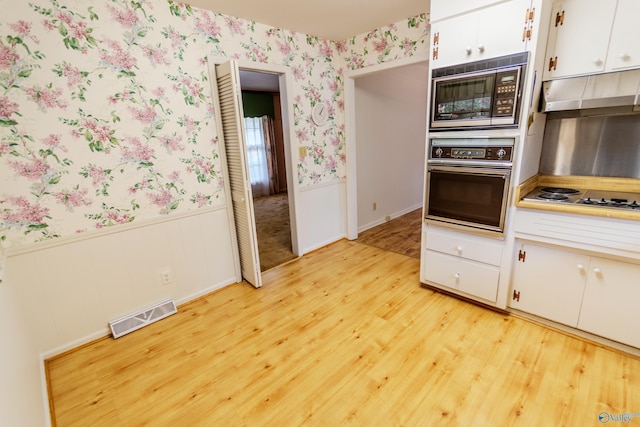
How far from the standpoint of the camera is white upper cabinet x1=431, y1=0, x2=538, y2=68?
176cm

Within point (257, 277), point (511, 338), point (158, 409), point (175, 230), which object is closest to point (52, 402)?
point (158, 409)

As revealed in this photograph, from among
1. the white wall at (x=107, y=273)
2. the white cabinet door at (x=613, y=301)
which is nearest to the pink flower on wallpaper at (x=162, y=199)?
the white wall at (x=107, y=273)

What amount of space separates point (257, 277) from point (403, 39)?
266 centimetres

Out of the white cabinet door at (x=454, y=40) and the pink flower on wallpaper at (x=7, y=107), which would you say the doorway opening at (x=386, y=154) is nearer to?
the white cabinet door at (x=454, y=40)

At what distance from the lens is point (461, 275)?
2.35 metres

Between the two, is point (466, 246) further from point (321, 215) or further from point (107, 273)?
point (107, 273)

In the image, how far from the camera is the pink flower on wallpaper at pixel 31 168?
1745mm

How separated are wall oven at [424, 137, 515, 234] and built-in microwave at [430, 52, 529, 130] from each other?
0.13 metres

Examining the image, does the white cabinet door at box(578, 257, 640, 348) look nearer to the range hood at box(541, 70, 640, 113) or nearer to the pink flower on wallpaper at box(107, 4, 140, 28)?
the range hood at box(541, 70, 640, 113)

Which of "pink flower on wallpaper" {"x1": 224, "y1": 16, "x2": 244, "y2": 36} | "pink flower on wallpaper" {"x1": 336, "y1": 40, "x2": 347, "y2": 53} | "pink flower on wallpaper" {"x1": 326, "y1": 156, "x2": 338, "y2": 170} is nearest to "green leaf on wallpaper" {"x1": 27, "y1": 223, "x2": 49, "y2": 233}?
"pink flower on wallpaper" {"x1": 224, "y1": 16, "x2": 244, "y2": 36}

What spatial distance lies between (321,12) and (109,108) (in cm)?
182

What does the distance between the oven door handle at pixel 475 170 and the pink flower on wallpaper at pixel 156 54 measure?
2.17m

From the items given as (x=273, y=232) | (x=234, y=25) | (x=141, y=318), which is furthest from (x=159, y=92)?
(x=273, y=232)

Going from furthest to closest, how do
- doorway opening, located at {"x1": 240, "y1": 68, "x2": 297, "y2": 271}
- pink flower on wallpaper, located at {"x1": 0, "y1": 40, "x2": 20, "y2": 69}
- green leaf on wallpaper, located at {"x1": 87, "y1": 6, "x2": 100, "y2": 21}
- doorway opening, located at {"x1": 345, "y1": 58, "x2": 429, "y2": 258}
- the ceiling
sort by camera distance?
doorway opening, located at {"x1": 240, "y1": 68, "x2": 297, "y2": 271} → doorway opening, located at {"x1": 345, "y1": 58, "x2": 429, "y2": 258} → the ceiling → green leaf on wallpaper, located at {"x1": 87, "y1": 6, "x2": 100, "y2": 21} → pink flower on wallpaper, located at {"x1": 0, "y1": 40, "x2": 20, "y2": 69}
